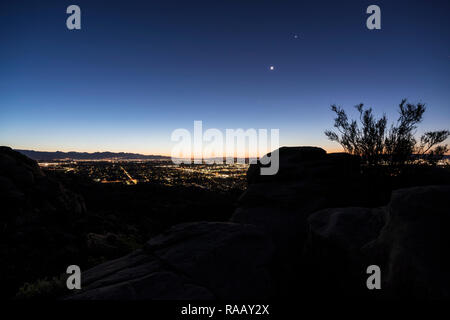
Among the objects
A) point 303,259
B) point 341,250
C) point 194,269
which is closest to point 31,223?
point 194,269

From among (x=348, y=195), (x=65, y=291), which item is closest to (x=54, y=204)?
(x=65, y=291)

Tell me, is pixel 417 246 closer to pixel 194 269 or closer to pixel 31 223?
Answer: pixel 194 269

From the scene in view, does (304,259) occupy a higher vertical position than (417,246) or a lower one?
lower

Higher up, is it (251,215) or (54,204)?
(251,215)

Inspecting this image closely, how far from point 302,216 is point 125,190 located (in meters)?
34.8

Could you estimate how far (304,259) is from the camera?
5.91m

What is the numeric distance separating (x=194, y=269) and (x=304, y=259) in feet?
11.8

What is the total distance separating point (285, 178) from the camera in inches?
401

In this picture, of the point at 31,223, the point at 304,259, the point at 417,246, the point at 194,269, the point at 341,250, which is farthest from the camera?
the point at 31,223

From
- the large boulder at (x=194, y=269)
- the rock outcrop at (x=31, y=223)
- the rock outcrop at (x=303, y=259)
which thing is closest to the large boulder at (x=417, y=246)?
the rock outcrop at (x=303, y=259)

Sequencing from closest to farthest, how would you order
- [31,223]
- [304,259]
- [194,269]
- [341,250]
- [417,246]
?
[417,246]
[194,269]
[341,250]
[304,259]
[31,223]

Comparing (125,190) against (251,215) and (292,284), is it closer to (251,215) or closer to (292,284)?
(251,215)

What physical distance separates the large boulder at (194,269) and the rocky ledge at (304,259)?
2 cm
